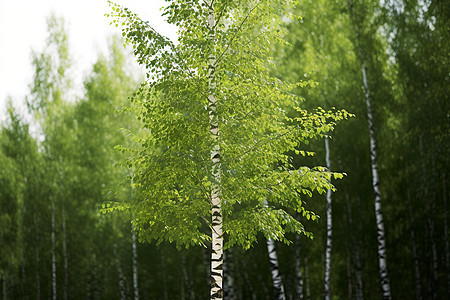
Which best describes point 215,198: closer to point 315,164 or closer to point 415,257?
point 315,164

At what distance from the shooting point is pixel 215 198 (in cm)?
786

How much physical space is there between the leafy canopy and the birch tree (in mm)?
17

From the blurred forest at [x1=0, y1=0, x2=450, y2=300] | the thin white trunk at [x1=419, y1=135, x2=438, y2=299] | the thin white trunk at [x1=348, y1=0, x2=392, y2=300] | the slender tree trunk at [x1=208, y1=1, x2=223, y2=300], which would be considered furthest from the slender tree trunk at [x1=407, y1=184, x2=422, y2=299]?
the slender tree trunk at [x1=208, y1=1, x2=223, y2=300]

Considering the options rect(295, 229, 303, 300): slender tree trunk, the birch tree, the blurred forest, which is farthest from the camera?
rect(295, 229, 303, 300): slender tree trunk

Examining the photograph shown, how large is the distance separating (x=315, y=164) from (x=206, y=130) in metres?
10.1

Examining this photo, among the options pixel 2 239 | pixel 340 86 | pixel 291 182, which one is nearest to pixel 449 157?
pixel 340 86

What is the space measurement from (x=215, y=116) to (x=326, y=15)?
11.5 m

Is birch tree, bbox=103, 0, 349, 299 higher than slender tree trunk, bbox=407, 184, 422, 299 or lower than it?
higher

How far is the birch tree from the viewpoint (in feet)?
25.5

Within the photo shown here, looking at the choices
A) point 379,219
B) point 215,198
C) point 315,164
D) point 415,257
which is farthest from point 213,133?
point 415,257

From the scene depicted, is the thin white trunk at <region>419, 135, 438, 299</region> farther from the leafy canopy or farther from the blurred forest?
the leafy canopy

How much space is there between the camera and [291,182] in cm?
782

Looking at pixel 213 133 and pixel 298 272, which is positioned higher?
pixel 213 133

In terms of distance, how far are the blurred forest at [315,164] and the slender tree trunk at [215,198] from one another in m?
3.91
